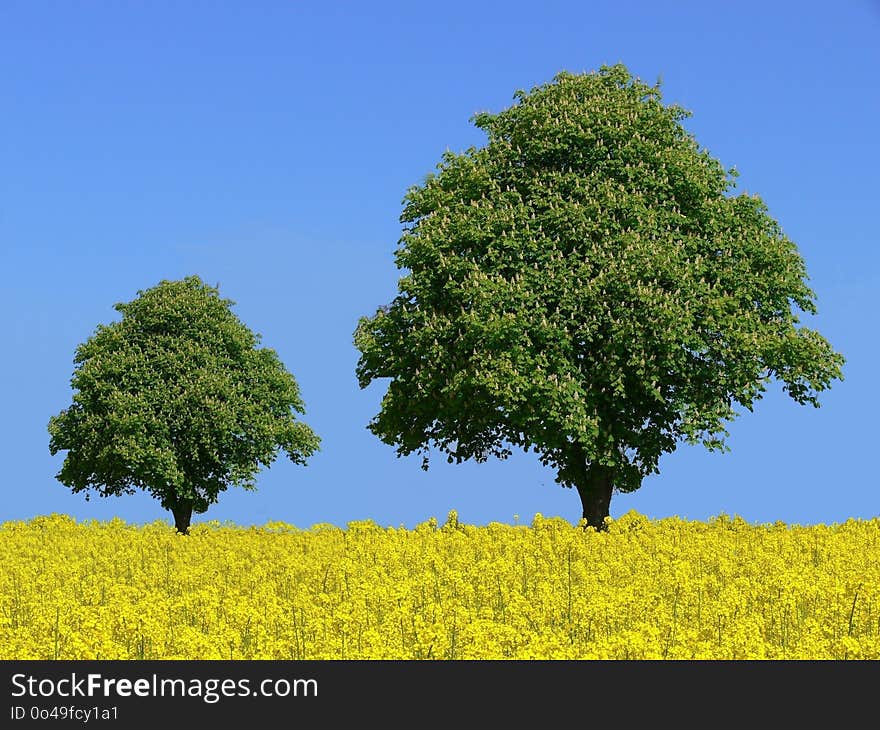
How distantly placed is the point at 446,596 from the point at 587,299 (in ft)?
47.0

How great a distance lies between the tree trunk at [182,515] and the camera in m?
39.4

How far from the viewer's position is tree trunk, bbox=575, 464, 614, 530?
102 ft

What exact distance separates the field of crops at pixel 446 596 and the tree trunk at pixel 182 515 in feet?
48.8

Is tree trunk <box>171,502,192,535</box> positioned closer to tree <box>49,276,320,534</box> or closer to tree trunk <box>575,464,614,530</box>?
tree <box>49,276,320,534</box>

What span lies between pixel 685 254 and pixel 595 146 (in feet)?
14.2

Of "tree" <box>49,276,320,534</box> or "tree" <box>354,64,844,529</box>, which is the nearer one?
"tree" <box>354,64,844,529</box>

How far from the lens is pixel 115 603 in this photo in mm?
13562

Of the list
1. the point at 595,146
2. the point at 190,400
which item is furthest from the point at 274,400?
the point at 595,146

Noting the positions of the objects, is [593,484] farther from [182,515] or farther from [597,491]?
[182,515]

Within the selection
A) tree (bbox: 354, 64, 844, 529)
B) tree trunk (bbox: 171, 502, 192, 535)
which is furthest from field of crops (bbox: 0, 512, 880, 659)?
tree trunk (bbox: 171, 502, 192, 535)

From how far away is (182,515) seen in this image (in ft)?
130

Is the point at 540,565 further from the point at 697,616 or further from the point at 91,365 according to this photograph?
the point at 91,365

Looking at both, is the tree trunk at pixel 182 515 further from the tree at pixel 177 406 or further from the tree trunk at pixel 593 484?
the tree trunk at pixel 593 484

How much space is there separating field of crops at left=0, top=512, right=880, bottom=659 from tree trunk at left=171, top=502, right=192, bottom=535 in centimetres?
1487
